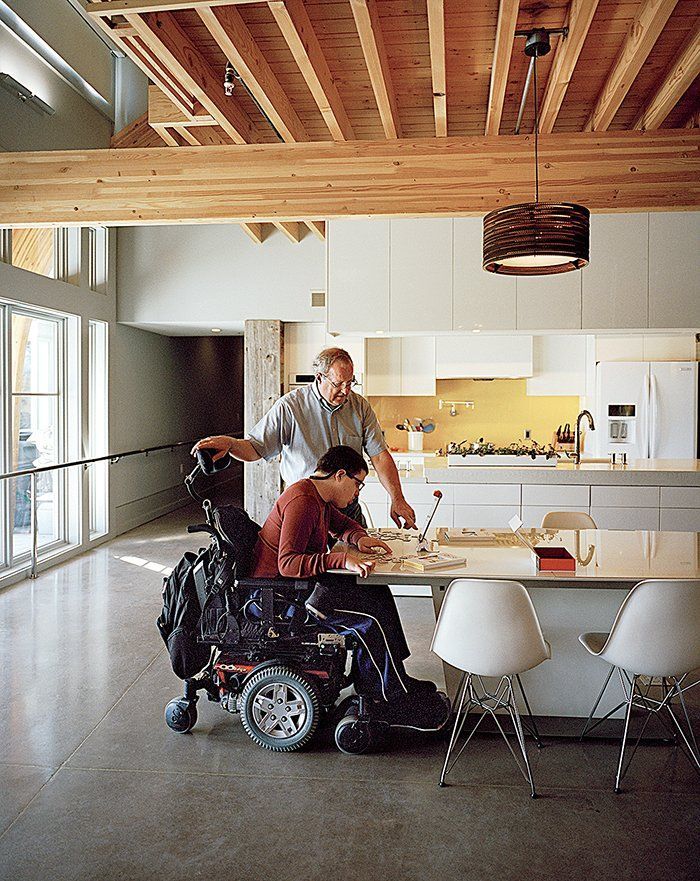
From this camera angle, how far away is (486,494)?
6.31m

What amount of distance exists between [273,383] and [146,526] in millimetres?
2406

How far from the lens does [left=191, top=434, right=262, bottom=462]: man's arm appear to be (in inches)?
148

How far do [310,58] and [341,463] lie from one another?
6.77 feet

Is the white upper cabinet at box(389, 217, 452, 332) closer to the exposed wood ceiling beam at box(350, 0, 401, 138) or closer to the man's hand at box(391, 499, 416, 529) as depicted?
the exposed wood ceiling beam at box(350, 0, 401, 138)

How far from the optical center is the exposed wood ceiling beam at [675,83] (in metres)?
4.04

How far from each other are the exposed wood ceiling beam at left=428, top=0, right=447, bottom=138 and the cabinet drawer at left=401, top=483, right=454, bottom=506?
2648 millimetres

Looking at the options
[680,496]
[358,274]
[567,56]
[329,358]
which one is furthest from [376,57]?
[680,496]

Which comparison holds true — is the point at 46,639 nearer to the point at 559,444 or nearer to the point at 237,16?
the point at 237,16

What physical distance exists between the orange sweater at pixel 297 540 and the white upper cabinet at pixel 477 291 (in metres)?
3.38

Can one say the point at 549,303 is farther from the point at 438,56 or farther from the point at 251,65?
the point at 251,65

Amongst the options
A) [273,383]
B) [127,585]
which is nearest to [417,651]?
[127,585]

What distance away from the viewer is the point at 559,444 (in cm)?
803

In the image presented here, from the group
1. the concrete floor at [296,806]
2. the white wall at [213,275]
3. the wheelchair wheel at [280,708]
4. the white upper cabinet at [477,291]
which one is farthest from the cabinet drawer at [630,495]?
the white wall at [213,275]

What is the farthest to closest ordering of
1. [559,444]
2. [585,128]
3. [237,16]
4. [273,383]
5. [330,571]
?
[273,383] → [559,444] → [585,128] → [237,16] → [330,571]
